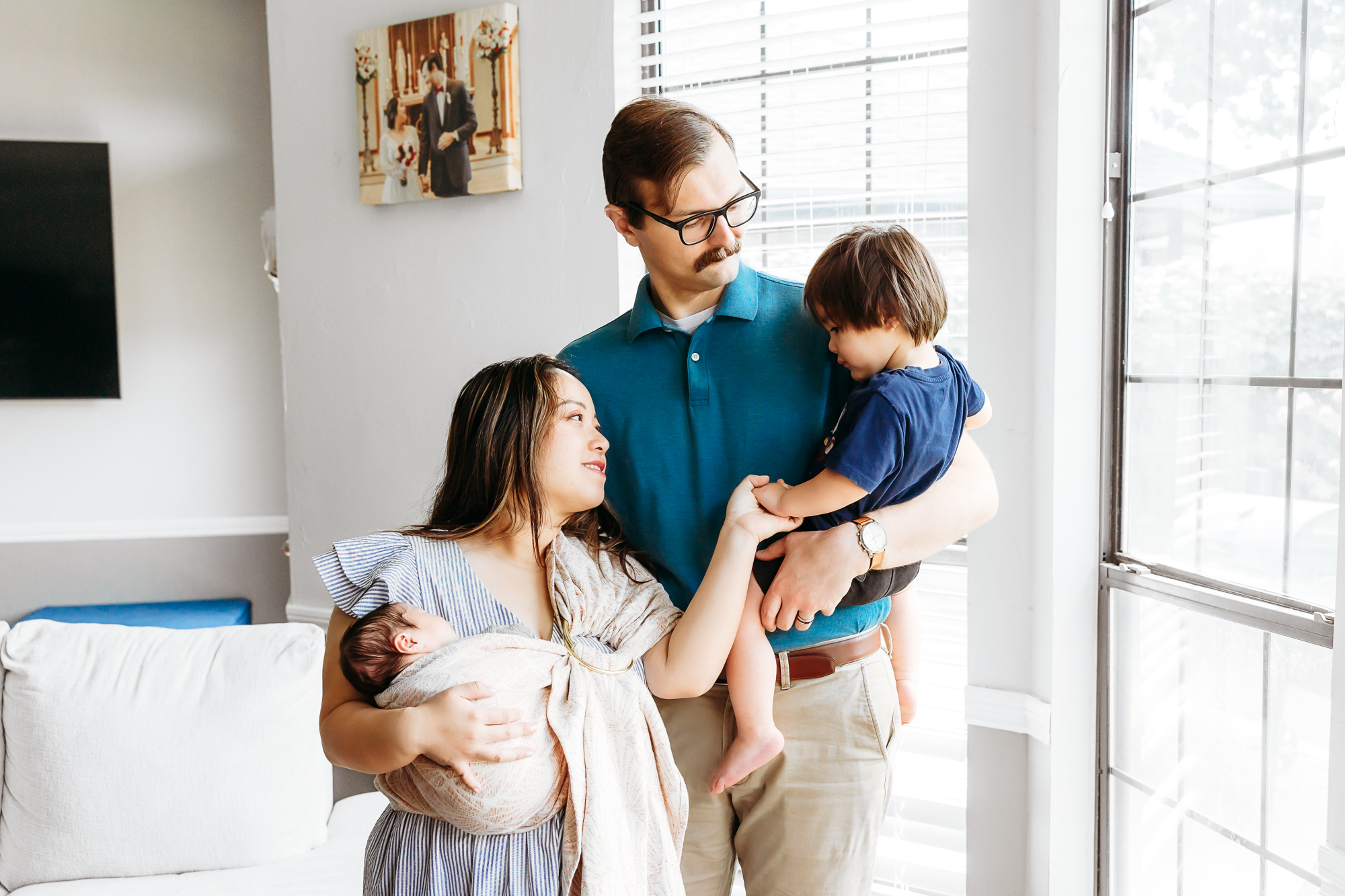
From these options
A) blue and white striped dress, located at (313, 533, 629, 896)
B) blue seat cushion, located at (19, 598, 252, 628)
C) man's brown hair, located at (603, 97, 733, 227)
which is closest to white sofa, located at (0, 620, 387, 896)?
blue and white striped dress, located at (313, 533, 629, 896)

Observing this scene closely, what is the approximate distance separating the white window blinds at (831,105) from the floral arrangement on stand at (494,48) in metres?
0.34

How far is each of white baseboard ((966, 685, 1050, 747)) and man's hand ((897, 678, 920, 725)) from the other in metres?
0.48

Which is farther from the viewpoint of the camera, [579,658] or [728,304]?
[728,304]

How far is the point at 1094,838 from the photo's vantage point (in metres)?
1.75

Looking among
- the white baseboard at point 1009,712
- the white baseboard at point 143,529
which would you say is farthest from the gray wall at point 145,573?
the white baseboard at point 1009,712

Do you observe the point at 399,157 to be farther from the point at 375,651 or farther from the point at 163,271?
the point at 375,651

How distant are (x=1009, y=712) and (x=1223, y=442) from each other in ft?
2.19

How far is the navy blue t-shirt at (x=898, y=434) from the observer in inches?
40.3

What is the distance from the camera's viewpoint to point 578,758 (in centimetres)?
96

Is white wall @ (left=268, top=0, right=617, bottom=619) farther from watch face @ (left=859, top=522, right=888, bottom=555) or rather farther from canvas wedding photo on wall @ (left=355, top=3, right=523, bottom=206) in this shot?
watch face @ (left=859, top=522, right=888, bottom=555)

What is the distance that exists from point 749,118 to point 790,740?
4.99 ft

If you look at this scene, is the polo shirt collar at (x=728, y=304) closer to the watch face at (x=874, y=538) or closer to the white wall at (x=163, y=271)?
the watch face at (x=874, y=538)

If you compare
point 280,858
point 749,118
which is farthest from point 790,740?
point 749,118

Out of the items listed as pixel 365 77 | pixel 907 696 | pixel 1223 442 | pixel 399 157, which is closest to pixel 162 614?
pixel 399 157
